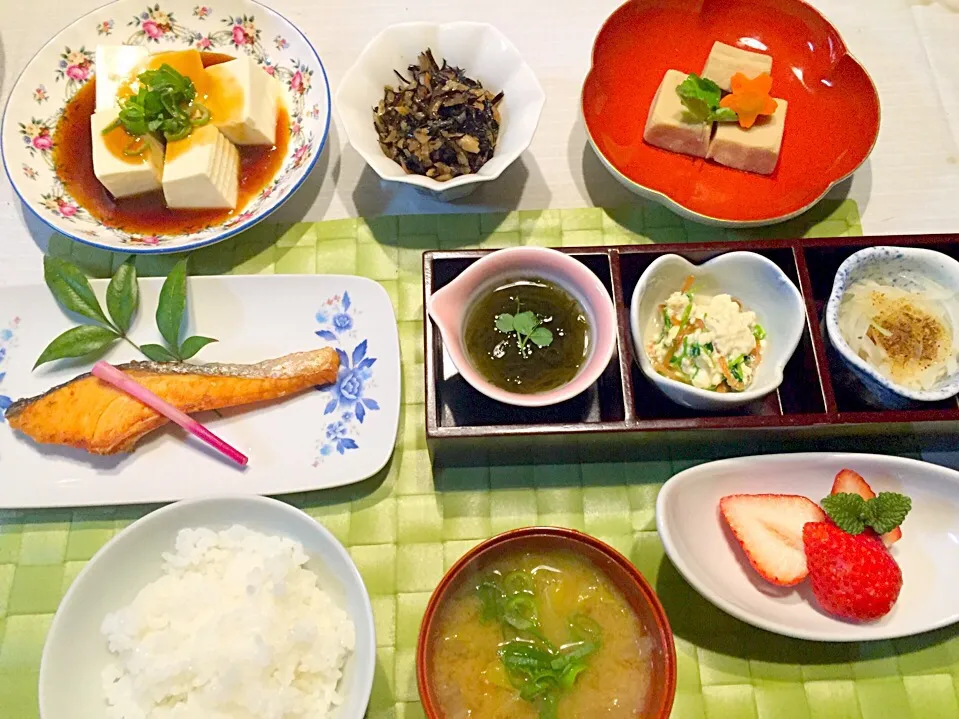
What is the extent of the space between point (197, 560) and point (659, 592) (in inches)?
38.1

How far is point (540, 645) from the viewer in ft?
4.38

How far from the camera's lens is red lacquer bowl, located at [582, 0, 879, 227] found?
1831mm

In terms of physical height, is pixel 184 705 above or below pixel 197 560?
below

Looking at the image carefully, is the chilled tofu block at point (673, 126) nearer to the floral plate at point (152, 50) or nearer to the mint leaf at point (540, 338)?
the mint leaf at point (540, 338)

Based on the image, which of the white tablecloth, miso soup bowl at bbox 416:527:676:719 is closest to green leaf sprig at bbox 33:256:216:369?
the white tablecloth

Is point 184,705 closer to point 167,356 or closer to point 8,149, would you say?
point 167,356

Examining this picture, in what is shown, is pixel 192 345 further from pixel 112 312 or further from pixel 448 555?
pixel 448 555

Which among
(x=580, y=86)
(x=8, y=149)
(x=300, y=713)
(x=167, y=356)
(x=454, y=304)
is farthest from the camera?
(x=580, y=86)

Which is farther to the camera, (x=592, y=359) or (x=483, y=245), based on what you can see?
(x=483, y=245)

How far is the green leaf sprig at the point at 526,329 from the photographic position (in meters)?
1.58

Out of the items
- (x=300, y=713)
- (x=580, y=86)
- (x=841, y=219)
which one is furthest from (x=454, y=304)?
(x=841, y=219)

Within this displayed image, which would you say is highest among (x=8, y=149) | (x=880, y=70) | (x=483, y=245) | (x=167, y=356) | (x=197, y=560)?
(x=880, y=70)

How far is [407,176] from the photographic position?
171cm

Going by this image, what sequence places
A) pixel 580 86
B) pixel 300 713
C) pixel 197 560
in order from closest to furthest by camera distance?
pixel 300 713, pixel 197 560, pixel 580 86
